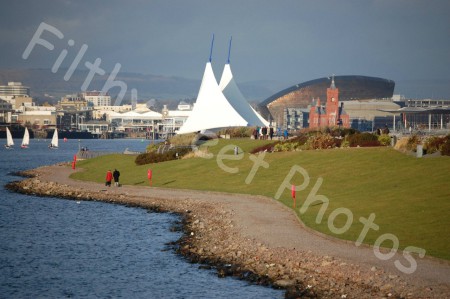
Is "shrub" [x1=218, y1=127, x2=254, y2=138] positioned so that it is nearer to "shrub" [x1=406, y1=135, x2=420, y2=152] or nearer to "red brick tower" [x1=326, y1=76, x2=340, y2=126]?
"shrub" [x1=406, y1=135, x2=420, y2=152]

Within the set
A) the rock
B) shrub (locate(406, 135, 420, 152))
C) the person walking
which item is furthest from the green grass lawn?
the rock

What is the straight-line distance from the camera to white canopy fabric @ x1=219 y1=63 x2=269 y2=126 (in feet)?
272

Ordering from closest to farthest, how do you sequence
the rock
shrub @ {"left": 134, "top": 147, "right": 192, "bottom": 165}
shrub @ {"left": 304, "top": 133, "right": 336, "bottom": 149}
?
the rock
shrub @ {"left": 304, "top": 133, "right": 336, "bottom": 149}
shrub @ {"left": 134, "top": 147, "right": 192, "bottom": 165}

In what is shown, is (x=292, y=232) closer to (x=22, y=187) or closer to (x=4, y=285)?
(x=4, y=285)

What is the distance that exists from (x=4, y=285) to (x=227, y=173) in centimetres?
2700

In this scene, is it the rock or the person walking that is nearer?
the rock

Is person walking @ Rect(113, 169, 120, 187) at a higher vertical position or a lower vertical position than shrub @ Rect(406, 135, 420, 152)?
lower

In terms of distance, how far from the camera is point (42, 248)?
31.5 metres

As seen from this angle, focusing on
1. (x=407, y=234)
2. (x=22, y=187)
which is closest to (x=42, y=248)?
(x=407, y=234)

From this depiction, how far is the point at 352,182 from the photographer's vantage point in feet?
131

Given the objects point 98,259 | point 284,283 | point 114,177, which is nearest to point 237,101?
point 114,177

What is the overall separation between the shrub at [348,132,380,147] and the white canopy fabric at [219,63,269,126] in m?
28.0

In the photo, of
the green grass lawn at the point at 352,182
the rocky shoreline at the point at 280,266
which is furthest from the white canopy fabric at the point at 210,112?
the rocky shoreline at the point at 280,266

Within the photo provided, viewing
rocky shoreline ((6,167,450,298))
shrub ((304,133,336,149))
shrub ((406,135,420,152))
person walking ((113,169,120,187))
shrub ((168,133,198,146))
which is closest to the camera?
rocky shoreline ((6,167,450,298))
